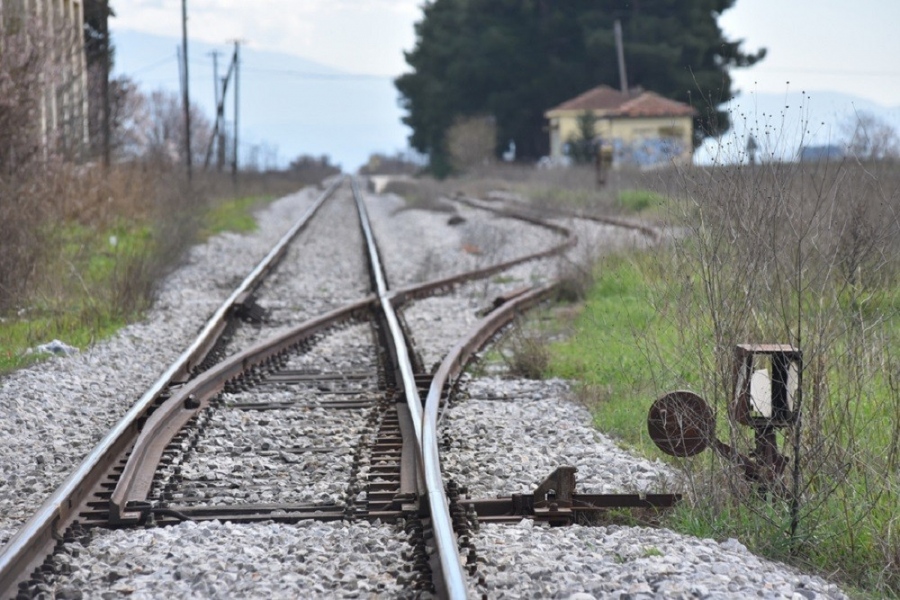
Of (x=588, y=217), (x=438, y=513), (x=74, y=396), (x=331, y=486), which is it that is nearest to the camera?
(x=438, y=513)

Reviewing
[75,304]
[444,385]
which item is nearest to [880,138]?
[444,385]

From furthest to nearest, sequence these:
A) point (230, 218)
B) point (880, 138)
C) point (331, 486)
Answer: point (230, 218), point (880, 138), point (331, 486)

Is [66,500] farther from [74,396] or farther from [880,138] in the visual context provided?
[880,138]

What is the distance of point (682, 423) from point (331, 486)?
69.0 inches

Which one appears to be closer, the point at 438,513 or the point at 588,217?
the point at 438,513

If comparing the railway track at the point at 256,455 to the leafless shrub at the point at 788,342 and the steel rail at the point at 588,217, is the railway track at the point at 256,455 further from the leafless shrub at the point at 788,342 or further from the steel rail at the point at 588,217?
the steel rail at the point at 588,217

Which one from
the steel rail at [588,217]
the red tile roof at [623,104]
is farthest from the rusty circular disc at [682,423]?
the red tile roof at [623,104]

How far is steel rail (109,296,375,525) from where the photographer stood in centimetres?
589

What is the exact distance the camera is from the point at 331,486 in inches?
250

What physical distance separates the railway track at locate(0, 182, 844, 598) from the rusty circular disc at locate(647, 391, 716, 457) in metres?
0.31

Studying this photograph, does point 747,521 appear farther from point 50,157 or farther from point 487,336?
point 50,157

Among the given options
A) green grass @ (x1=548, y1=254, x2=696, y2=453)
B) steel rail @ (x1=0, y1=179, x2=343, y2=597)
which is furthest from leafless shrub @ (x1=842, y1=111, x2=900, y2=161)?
steel rail @ (x1=0, y1=179, x2=343, y2=597)

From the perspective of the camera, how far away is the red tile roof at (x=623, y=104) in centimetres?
5431

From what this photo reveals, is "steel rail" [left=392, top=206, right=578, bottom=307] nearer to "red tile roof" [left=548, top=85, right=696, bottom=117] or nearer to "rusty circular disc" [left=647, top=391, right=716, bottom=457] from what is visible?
"rusty circular disc" [left=647, top=391, right=716, bottom=457]
